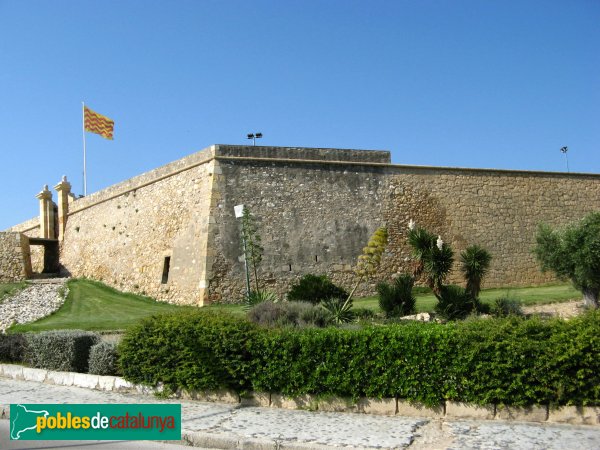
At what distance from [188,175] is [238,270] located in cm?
448

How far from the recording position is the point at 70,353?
10031mm

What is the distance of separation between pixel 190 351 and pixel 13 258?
80.0 ft

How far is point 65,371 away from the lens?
394 inches

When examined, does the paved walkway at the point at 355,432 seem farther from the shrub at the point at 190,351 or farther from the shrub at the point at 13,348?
the shrub at the point at 13,348

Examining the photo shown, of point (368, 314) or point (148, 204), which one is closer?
point (368, 314)

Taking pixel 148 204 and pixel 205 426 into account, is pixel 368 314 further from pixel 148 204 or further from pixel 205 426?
pixel 148 204

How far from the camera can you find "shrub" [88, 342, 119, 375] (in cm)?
954

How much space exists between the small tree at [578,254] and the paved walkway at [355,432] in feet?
31.1

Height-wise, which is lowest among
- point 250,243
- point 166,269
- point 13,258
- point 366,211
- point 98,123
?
point 166,269

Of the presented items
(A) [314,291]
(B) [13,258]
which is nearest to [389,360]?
(A) [314,291]

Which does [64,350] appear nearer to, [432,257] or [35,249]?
[432,257]

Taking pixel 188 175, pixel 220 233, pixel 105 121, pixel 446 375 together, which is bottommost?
pixel 446 375

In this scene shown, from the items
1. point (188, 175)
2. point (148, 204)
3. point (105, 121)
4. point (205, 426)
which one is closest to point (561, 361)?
point (205, 426)

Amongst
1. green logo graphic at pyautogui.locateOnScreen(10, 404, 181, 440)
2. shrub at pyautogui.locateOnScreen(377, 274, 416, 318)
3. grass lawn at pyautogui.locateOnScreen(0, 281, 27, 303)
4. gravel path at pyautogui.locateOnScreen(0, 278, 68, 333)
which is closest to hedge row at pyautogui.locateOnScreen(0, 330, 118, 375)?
green logo graphic at pyautogui.locateOnScreen(10, 404, 181, 440)
